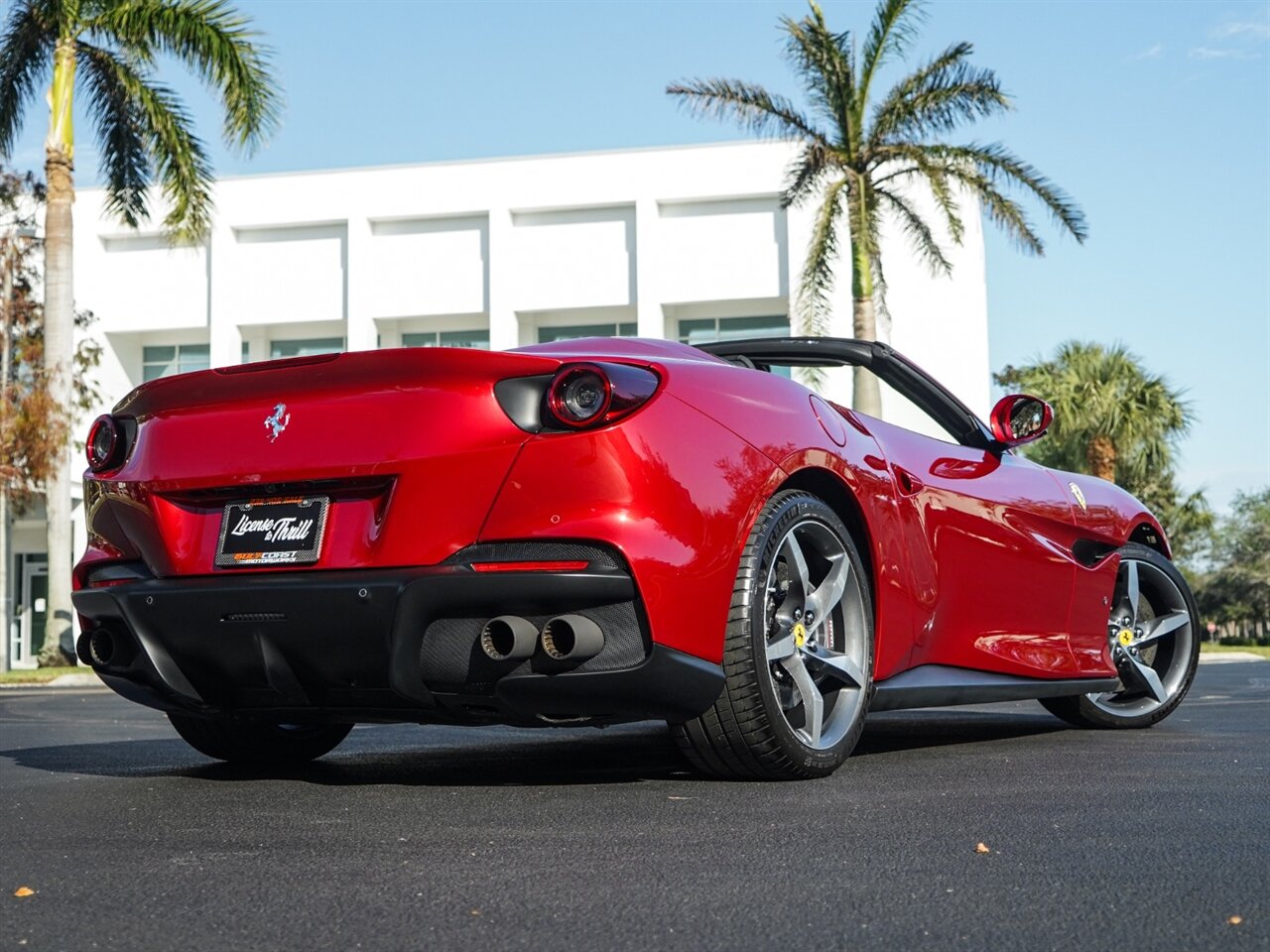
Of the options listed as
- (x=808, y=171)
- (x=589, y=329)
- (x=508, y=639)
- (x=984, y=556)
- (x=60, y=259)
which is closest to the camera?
(x=508, y=639)

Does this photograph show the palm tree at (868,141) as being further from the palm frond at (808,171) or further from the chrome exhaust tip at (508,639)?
the chrome exhaust tip at (508,639)

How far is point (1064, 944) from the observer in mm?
2404

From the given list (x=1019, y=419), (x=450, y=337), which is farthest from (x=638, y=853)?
(x=450, y=337)

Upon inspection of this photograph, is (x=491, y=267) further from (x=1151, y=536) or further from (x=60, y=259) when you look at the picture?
Result: (x=1151, y=536)

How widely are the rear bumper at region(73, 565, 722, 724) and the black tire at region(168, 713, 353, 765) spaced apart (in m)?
0.85

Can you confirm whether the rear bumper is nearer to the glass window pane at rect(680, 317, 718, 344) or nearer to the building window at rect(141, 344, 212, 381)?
the glass window pane at rect(680, 317, 718, 344)

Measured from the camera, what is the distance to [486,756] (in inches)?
216

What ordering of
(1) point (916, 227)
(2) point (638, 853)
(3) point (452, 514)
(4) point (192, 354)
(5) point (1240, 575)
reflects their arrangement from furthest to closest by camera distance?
(5) point (1240, 575)
(4) point (192, 354)
(1) point (916, 227)
(3) point (452, 514)
(2) point (638, 853)

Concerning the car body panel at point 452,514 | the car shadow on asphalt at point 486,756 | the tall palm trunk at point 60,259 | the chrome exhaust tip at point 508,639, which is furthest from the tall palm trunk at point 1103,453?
the chrome exhaust tip at point 508,639

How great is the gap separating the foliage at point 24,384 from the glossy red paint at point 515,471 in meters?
17.7

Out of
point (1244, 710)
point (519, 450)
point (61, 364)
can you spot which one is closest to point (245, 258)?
point (61, 364)

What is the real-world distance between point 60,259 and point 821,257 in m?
10.3

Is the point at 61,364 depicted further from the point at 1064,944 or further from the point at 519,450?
the point at 1064,944

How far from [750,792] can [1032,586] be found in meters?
1.85
